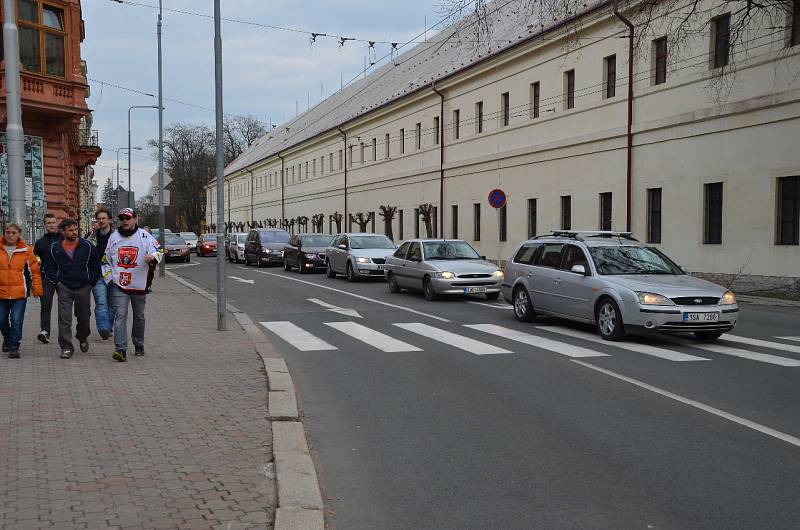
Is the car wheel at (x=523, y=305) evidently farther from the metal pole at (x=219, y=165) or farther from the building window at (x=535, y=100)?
the building window at (x=535, y=100)

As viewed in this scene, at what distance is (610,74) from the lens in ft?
93.8

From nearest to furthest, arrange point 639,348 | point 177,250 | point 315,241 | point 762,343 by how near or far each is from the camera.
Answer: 1. point 639,348
2. point 762,343
3. point 315,241
4. point 177,250

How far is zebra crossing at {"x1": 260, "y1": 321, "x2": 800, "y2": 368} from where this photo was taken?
10625 millimetres

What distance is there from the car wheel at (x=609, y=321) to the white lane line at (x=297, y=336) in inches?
155

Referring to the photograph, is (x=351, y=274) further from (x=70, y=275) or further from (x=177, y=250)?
(x=177, y=250)

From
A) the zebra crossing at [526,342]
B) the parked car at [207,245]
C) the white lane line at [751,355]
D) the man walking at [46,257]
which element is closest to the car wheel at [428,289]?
the zebra crossing at [526,342]

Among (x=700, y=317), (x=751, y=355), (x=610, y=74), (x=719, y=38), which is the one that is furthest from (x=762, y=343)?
(x=610, y=74)

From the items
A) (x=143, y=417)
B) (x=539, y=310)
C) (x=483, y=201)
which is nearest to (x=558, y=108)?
(x=483, y=201)

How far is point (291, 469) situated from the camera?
204 inches

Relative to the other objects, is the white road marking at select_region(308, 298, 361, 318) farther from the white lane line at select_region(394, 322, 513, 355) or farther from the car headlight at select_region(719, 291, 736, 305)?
the car headlight at select_region(719, 291, 736, 305)

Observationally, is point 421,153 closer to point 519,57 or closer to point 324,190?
point 519,57

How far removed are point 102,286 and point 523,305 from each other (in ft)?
Result: 23.5

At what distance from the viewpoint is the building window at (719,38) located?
2318 cm

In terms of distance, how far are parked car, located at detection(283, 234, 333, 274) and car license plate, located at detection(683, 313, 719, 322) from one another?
870 inches
